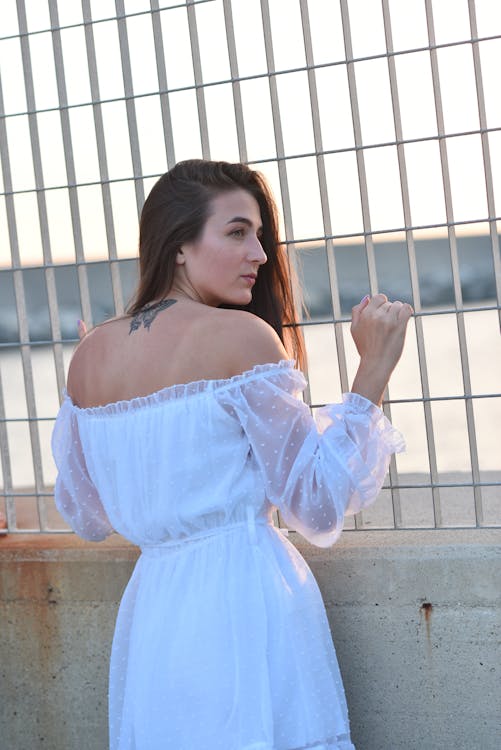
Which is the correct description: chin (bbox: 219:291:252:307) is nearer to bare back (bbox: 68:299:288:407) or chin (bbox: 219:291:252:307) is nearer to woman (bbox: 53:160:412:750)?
woman (bbox: 53:160:412:750)

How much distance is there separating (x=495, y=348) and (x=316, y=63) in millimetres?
9889

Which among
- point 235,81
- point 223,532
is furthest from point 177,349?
point 235,81

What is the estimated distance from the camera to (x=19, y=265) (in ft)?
9.86

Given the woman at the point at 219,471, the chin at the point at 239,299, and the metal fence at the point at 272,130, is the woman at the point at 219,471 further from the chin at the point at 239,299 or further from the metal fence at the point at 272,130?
the metal fence at the point at 272,130

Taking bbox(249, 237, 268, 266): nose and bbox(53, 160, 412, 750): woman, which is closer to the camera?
bbox(53, 160, 412, 750): woman

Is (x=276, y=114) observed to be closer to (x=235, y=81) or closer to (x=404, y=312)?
(x=235, y=81)

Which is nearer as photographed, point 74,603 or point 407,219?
point 407,219

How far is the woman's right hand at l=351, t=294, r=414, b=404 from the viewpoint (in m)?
2.25

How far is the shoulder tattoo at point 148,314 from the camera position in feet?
7.53

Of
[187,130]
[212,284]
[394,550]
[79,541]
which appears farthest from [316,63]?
[79,541]

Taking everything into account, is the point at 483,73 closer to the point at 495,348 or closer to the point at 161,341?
the point at 161,341

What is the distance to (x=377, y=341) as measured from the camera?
2.28 meters

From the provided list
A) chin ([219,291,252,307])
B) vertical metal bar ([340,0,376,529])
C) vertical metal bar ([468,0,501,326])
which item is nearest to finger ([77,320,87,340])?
chin ([219,291,252,307])

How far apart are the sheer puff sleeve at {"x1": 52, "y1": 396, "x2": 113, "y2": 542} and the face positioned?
419 millimetres
